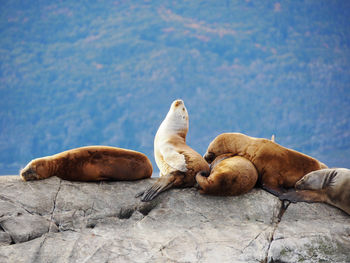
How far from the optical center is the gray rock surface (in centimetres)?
341

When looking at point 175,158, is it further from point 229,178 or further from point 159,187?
point 229,178

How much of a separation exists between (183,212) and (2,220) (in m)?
1.68

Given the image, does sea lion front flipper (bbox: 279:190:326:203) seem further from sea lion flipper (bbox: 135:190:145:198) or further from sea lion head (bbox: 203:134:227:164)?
sea lion flipper (bbox: 135:190:145:198)

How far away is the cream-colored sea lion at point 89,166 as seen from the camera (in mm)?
4520

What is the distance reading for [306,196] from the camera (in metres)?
4.73

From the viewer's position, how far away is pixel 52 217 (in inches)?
154

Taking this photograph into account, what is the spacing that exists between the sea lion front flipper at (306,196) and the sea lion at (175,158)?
37.9 inches

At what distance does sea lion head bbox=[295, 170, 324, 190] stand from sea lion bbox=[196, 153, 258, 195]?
0.52m

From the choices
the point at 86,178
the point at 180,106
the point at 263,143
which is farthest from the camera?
the point at 180,106

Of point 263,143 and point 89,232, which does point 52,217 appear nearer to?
point 89,232

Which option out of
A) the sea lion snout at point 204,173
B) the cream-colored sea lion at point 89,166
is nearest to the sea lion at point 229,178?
the sea lion snout at point 204,173

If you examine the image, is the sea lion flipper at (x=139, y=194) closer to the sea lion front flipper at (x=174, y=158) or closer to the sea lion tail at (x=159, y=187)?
the sea lion tail at (x=159, y=187)

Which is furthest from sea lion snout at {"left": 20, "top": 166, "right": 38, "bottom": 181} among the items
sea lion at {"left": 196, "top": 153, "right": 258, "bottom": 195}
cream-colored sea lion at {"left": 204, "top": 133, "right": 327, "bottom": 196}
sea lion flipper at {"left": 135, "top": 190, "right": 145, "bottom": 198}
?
cream-colored sea lion at {"left": 204, "top": 133, "right": 327, "bottom": 196}

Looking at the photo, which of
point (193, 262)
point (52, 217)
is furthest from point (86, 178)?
point (193, 262)
